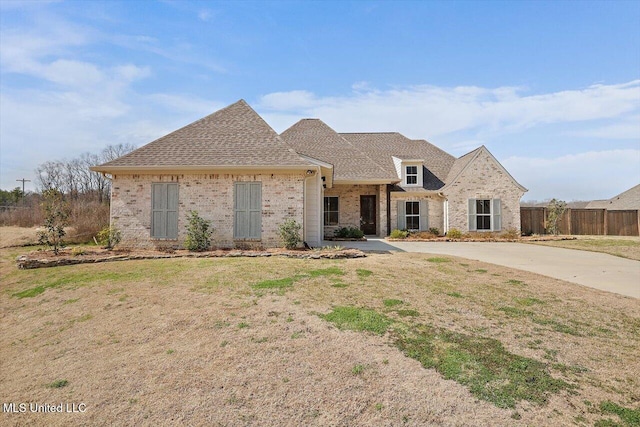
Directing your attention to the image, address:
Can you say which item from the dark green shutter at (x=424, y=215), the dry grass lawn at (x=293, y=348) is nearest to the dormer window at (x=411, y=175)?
the dark green shutter at (x=424, y=215)

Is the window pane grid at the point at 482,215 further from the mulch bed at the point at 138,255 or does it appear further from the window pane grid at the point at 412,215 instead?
the mulch bed at the point at 138,255

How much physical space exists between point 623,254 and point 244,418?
14.3 meters

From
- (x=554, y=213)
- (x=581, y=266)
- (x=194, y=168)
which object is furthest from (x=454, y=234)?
(x=194, y=168)

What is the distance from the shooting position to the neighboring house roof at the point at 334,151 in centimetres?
1859

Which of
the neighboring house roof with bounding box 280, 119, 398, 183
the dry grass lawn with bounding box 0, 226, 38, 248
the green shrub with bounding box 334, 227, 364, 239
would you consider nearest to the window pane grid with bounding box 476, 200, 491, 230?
the neighboring house roof with bounding box 280, 119, 398, 183

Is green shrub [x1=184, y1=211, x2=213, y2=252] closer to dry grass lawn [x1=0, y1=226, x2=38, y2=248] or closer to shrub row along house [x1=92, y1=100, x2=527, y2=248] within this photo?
shrub row along house [x1=92, y1=100, x2=527, y2=248]

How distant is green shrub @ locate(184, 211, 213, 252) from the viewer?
11203mm

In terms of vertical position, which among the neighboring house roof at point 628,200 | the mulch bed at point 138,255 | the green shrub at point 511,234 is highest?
the neighboring house roof at point 628,200

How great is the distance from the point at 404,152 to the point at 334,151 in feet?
16.5

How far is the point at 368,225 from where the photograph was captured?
19.7 metres

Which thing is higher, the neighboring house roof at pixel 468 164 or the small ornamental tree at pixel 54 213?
the neighboring house roof at pixel 468 164

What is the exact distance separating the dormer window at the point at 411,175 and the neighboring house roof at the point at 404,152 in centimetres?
65

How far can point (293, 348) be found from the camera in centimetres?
428

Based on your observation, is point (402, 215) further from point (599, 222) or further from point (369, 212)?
point (599, 222)
